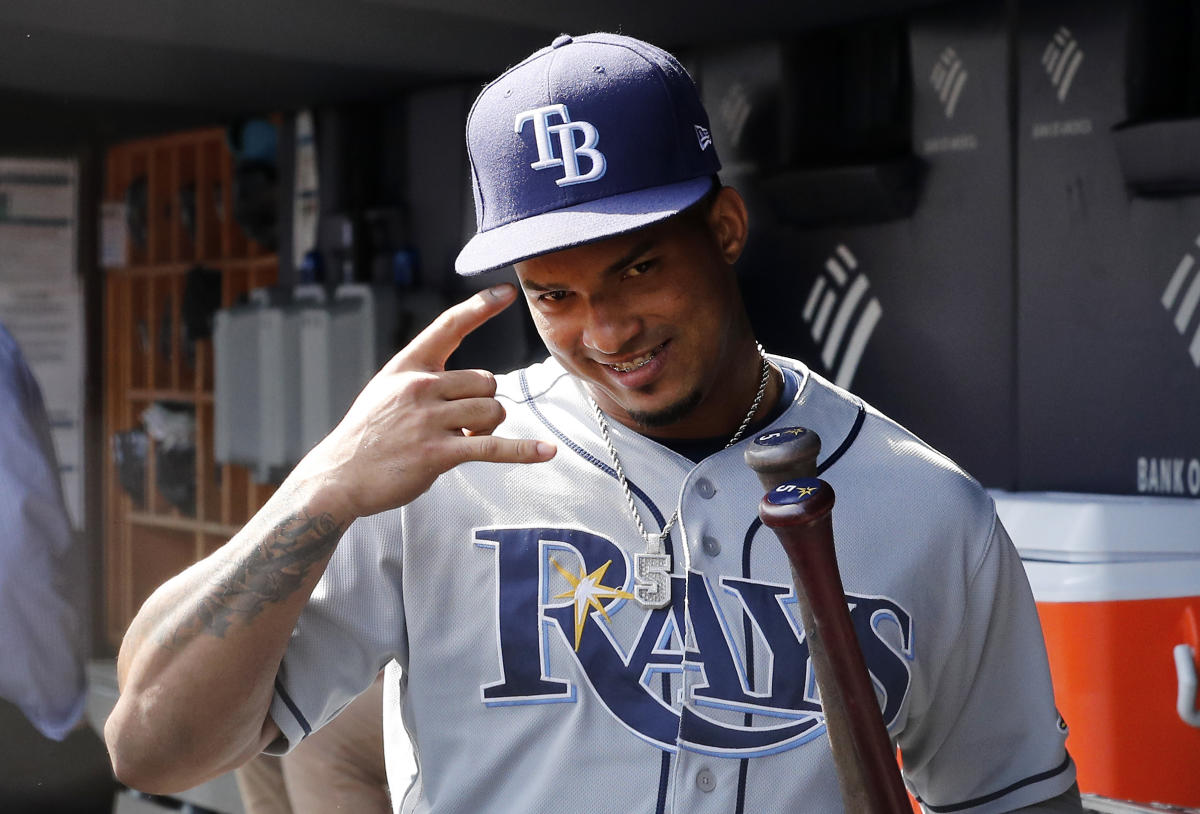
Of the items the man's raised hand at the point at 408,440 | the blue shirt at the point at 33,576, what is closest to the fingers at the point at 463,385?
the man's raised hand at the point at 408,440

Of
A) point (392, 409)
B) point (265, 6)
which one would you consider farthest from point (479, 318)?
point (265, 6)

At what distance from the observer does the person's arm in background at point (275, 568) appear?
0.93m

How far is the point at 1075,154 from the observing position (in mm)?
2383

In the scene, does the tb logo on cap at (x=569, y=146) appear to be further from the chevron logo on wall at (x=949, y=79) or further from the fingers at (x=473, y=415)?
the chevron logo on wall at (x=949, y=79)

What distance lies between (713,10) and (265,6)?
1162mm

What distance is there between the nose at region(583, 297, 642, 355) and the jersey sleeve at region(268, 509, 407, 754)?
219 millimetres

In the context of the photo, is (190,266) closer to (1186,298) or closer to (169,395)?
(169,395)

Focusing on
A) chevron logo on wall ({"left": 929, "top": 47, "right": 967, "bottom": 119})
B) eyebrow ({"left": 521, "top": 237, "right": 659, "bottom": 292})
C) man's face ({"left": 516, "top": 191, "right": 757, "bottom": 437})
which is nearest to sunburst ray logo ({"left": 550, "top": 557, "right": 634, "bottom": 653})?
man's face ({"left": 516, "top": 191, "right": 757, "bottom": 437})

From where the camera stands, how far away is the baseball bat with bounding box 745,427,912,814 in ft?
2.62

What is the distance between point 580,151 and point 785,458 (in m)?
0.35

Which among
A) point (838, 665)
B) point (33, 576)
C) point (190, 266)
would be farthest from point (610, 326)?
point (190, 266)

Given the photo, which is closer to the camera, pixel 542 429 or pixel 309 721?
pixel 309 721

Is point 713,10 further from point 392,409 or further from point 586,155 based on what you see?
point 392,409

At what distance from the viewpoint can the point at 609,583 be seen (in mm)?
1086
